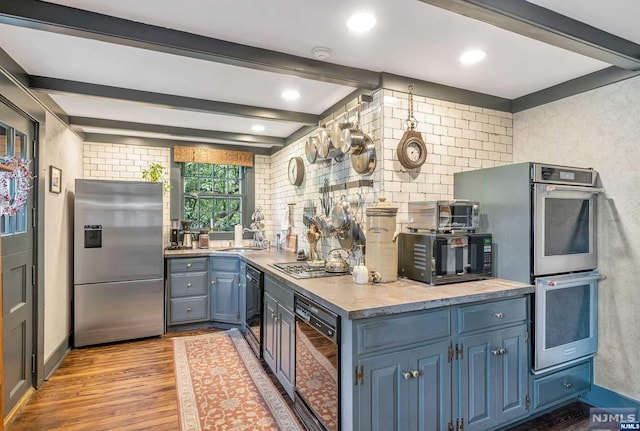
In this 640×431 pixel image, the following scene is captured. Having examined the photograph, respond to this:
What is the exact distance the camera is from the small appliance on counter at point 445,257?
2.27 meters

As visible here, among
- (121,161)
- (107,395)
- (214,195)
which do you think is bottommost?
(107,395)

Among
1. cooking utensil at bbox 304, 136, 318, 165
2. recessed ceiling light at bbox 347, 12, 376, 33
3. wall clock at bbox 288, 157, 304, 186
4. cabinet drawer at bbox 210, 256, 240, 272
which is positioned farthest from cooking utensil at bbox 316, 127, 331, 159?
cabinet drawer at bbox 210, 256, 240, 272

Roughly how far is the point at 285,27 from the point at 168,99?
61.6 inches

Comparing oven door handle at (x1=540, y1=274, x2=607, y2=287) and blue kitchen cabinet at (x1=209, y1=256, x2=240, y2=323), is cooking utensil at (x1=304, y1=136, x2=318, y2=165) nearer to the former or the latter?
blue kitchen cabinet at (x1=209, y1=256, x2=240, y2=323)

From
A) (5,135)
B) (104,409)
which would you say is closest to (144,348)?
(104,409)

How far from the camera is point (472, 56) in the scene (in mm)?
2348

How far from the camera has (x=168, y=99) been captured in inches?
121

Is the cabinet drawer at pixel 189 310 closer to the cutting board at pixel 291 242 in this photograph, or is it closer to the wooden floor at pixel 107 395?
the wooden floor at pixel 107 395

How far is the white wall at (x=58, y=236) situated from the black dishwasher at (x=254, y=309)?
5.49 ft

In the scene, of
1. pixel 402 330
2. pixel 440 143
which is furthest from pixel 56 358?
pixel 440 143

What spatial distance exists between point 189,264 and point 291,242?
1231 millimetres

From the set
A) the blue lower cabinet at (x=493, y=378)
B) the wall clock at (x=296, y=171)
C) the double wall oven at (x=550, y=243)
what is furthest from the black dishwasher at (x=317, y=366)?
the wall clock at (x=296, y=171)

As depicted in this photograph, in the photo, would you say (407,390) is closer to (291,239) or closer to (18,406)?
(18,406)

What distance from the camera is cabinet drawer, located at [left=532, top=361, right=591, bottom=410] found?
2266 mm
